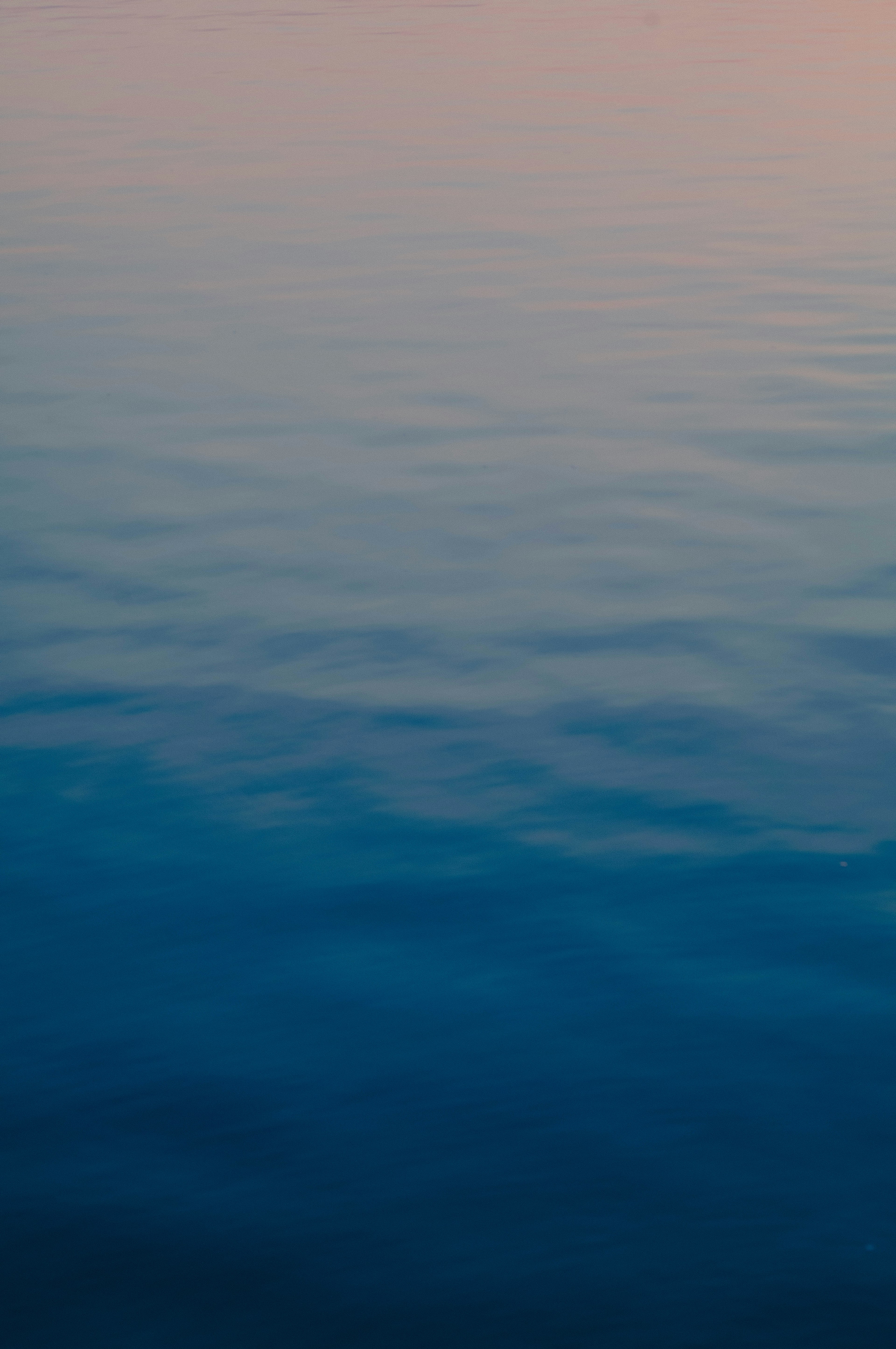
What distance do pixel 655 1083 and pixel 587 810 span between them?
1313 millimetres

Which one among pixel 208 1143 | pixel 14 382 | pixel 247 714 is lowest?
pixel 208 1143

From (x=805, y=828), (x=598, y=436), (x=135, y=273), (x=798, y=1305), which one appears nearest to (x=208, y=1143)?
(x=798, y=1305)

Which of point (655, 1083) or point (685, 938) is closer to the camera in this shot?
point (655, 1083)

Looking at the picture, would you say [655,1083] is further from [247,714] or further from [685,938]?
[247,714]

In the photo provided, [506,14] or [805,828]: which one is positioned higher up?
[506,14]

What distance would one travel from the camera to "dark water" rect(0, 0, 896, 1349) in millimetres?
3580

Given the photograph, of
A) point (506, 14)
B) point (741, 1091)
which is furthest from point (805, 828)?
point (506, 14)

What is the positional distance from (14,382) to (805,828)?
6391 mm

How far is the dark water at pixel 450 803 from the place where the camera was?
141 inches

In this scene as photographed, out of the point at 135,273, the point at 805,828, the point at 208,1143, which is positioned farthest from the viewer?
the point at 135,273

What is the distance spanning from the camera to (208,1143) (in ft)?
12.7

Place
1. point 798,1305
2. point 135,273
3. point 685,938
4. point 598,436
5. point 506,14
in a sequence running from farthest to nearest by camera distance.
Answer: point 506,14, point 135,273, point 598,436, point 685,938, point 798,1305

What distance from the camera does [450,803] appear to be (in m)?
5.30

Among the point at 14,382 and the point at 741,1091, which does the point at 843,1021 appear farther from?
the point at 14,382
